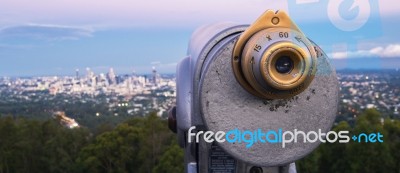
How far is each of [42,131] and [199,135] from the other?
19949 millimetres

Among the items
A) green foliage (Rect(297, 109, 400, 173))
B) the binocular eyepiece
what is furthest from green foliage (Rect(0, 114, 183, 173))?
the binocular eyepiece

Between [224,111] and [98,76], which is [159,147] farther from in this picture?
[98,76]

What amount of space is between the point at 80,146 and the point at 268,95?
827 inches

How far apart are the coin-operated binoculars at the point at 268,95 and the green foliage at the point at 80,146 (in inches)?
596

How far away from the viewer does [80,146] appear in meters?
22.4

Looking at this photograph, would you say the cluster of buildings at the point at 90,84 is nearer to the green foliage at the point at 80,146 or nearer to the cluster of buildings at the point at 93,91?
the cluster of buildings at the point at 93,91

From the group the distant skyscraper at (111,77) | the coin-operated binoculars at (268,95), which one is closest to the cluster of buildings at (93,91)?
the distant skyscraper at (111,77)

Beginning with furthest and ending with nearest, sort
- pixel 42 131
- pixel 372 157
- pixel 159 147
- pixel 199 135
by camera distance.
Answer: pixel 42 131
pixel 159 147
pixel 372 157
pixel 199 135

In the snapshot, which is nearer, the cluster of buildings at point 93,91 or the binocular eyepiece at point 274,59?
the binocular eyepiece at point 274,59

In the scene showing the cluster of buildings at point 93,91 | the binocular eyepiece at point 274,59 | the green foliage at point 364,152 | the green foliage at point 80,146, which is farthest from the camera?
the cluster of buildings at point 93,91

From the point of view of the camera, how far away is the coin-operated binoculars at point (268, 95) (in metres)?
2.17

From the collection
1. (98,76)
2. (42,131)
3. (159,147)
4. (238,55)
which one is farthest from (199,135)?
(98,76)

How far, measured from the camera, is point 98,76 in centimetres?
4425

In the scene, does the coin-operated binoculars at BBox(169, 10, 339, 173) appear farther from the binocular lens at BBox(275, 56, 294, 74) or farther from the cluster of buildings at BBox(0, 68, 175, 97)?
the cluster of buildings at BBox(0, 68, 175, 97)
